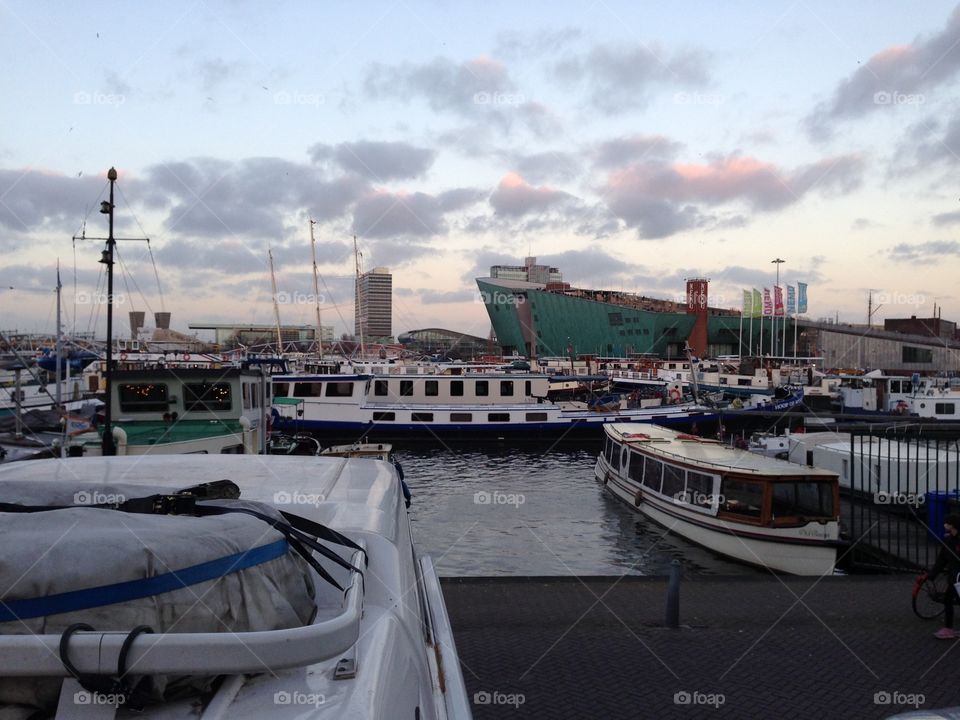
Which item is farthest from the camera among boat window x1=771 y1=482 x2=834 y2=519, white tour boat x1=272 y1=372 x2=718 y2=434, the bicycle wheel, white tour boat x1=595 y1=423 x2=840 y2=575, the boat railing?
white tour boat x1=272 y1=372 x2=718 y2=434

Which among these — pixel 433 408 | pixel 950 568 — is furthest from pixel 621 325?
pixel 950 568

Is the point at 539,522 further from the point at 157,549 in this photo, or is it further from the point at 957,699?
the point at 157,549

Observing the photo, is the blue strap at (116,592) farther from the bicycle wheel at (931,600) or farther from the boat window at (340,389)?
the boat window at (340,389)

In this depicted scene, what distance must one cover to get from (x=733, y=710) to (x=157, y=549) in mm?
6608

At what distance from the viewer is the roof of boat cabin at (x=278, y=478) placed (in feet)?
13.2

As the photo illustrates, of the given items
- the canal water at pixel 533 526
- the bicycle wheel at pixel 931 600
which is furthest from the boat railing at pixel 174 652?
the canal water at pixel 533 526

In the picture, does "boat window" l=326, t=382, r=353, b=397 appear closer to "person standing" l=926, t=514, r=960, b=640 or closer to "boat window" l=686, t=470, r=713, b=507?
"boat window" l=686, t=470, r=713, b=507

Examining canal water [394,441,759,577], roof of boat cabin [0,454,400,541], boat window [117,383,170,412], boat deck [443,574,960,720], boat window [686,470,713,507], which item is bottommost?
canal water [394,441,759,577]

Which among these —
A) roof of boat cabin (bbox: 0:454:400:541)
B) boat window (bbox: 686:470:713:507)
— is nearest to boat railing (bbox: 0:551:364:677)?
roof of boat cabin (bbox: 0:454:400:541)

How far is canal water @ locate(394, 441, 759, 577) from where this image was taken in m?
17.0

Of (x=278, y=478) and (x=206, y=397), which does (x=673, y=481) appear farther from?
(x=278, y=478)

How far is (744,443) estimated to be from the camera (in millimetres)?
29609

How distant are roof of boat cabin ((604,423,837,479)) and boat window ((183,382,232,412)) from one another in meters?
11.0

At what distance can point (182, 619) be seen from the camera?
205 centimetres
